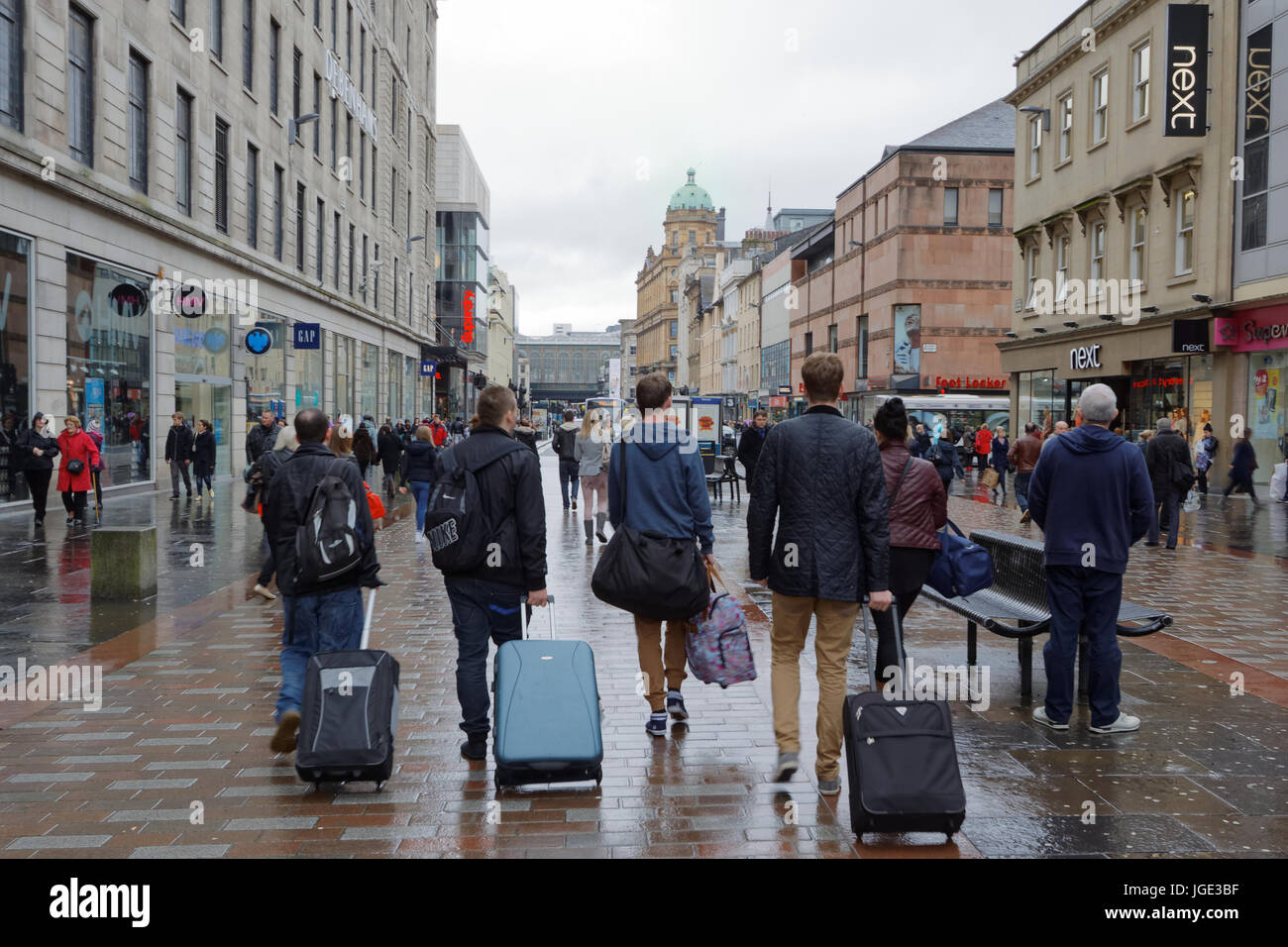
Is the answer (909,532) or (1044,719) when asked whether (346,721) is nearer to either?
(909,532)

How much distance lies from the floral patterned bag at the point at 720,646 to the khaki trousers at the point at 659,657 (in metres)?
0.19

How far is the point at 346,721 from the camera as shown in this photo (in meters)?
4.76

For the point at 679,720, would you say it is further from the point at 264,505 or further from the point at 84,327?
the point at 84,327

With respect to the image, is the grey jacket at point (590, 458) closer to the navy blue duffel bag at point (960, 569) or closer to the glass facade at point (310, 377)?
the navy blue duffel bag at point (960, 569)

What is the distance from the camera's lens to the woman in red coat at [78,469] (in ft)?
52.4

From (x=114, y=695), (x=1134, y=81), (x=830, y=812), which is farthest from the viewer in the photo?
(x=1134, y=81)

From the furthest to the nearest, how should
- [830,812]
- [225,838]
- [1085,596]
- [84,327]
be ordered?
[84,327]
[1085,596]
[830,812]
[225,838]

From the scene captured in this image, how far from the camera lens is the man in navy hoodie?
5.78 m

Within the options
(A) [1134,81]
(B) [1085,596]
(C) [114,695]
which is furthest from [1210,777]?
(A) [1134,81]

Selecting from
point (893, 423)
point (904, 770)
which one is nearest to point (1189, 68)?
point (893, 423)

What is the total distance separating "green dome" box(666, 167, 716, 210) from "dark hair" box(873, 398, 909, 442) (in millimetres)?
170871

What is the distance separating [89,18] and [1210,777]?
20830 millimetres

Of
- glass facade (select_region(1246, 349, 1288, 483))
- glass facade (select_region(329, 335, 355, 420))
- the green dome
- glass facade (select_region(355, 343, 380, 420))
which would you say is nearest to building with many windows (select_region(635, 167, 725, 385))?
the green dome

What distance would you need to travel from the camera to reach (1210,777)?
5.07 metres
